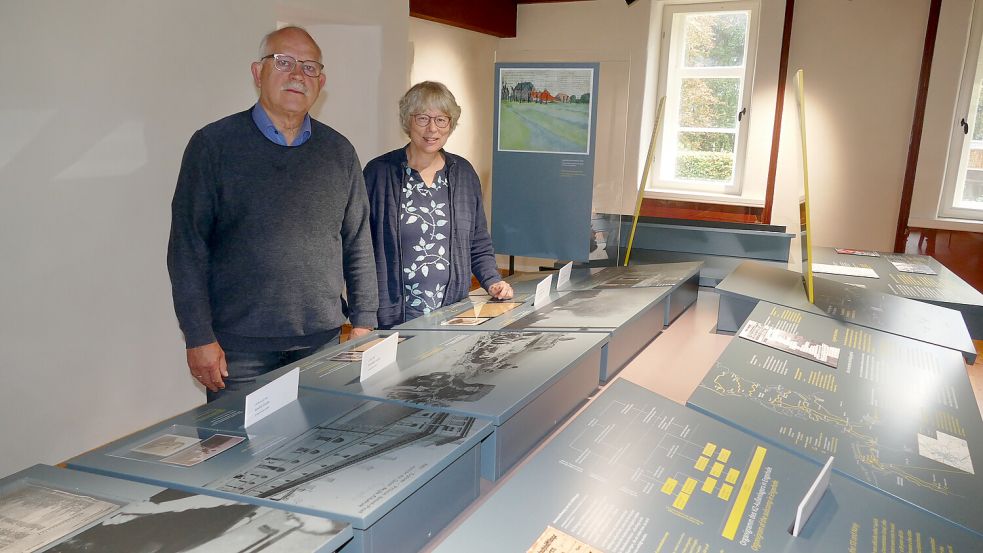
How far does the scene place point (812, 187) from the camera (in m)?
5.84

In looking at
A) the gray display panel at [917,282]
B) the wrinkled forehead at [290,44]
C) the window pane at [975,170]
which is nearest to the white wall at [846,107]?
the window pane at [975,170]

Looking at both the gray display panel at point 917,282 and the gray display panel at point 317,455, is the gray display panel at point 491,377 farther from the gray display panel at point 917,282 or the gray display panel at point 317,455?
the gray display panel at point 917,282

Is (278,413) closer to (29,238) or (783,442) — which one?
(783,442)

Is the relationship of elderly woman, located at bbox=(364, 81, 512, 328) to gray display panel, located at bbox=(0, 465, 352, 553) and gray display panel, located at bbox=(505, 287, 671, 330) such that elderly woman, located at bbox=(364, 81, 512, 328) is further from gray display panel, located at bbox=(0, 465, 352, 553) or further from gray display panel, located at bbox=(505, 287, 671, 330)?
gray display panel, located at bbox=(0, 465, 352, 553)

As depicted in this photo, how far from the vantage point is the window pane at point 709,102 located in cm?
→ 620

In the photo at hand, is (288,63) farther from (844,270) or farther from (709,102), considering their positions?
(709,102)

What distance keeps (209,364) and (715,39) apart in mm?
5644

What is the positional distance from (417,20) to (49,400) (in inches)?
153

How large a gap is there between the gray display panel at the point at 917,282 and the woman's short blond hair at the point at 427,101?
78.9 inches

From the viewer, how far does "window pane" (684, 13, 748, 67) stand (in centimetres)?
608

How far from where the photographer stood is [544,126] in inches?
113

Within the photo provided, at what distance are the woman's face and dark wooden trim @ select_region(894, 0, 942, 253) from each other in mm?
4553

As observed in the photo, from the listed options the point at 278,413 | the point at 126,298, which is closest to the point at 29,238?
the point at 126,298

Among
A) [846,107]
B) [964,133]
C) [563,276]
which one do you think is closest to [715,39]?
[846,107]
